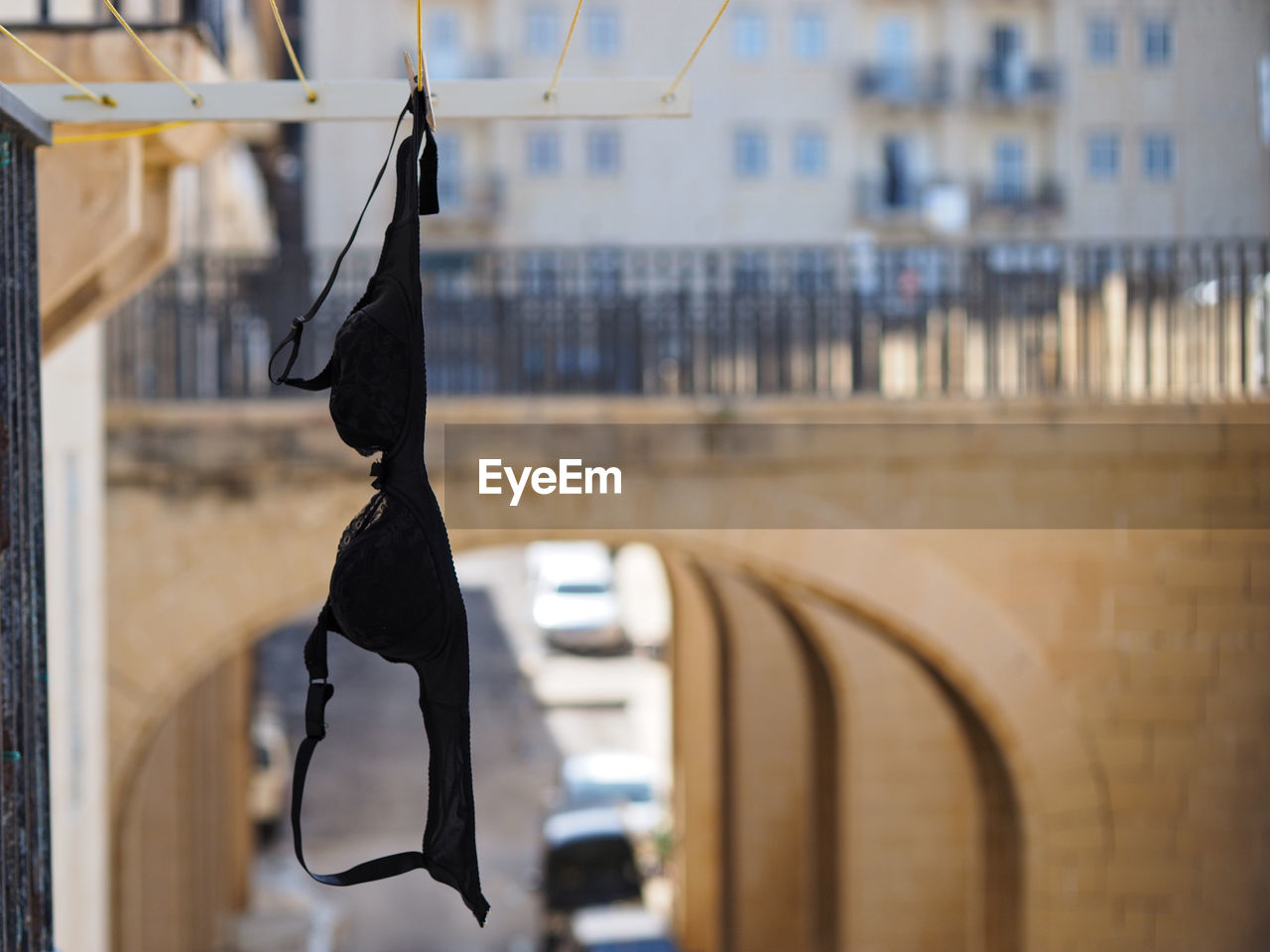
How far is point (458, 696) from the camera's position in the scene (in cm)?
230

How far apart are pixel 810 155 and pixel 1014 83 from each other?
3250mm

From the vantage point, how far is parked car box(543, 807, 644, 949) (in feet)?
38.1

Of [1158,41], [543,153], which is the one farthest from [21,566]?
[543,153]

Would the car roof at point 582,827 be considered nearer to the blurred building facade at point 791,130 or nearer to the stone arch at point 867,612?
the stone arch at point 867,612

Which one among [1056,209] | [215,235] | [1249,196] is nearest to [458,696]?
[1249,196]

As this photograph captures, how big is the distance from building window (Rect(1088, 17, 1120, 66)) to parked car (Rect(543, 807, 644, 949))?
8.07m

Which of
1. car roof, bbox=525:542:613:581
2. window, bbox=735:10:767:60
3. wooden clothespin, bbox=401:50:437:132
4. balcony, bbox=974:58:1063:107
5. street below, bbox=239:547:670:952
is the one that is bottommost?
street below, bbox=239:547:670:952

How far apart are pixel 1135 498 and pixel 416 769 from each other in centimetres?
1337

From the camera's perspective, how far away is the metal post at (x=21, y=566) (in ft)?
8.45

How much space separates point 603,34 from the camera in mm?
18484

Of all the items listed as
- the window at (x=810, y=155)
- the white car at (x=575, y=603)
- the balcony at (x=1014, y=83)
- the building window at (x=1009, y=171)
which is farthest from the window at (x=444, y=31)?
the white car at (x=575, y=603)

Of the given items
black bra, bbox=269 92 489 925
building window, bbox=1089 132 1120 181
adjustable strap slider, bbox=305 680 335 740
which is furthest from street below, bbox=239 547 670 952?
adjustable strap slider, bbox=305 680 335 740

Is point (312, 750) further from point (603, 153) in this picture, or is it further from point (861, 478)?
point (603, 153)

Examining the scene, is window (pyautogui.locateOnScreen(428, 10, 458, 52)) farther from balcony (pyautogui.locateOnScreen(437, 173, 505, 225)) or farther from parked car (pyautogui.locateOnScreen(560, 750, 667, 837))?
parked car (pyautogui.locateOnScreen(560, 750, 667, 837))
